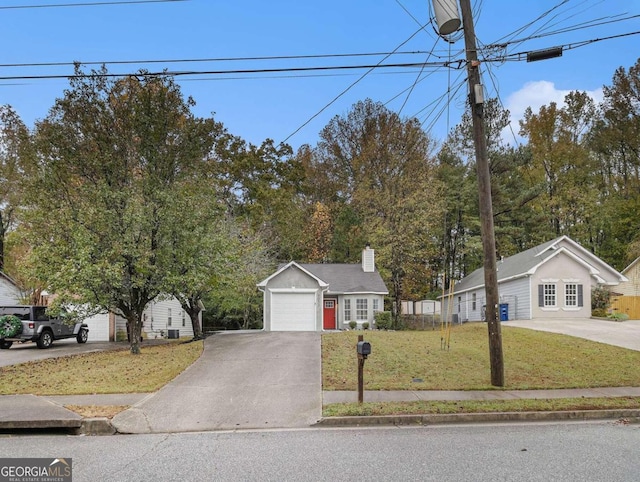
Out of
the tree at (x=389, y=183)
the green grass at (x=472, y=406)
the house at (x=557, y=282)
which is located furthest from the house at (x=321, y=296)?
the green grass at (x=472, y=406)

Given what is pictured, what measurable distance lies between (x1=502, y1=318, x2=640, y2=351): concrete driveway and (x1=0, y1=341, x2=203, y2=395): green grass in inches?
551

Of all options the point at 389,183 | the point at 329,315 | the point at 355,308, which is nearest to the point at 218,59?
the point at 355,308

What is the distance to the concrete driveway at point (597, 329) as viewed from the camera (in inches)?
675

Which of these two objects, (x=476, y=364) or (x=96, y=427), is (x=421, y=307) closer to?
(x=476, y=364)

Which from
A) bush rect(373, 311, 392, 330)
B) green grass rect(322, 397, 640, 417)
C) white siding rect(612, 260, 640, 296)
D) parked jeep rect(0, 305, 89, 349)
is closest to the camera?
green grass rect(322, 397, 640, 417)

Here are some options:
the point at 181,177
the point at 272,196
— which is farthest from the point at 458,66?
the point at 272,196

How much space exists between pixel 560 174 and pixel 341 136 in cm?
1801

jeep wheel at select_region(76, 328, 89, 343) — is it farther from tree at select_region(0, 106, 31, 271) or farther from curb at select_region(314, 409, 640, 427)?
curb at select_region(314, 409, 640, 427)

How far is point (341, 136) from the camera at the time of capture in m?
40.8

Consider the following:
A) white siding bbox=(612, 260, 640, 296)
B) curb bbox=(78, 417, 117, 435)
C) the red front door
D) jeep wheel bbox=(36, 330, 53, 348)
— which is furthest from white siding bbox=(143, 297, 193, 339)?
white siding bbox=(612, 260, 640, 296)

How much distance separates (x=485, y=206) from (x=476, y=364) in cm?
484

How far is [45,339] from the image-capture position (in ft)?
64.8

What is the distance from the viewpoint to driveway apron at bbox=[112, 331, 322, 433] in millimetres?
7816

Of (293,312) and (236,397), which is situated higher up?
(293,312)
